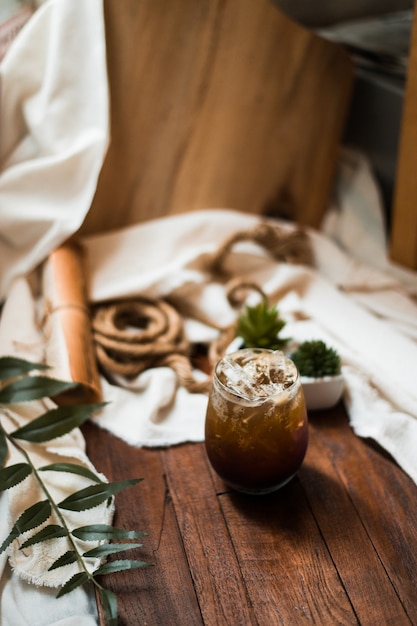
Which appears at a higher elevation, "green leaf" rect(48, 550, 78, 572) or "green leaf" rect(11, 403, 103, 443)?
"green leaf" rect(11, 403, 103, 443)

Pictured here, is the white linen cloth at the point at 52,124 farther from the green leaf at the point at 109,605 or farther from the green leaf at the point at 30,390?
the green leaf at the point at 109,605

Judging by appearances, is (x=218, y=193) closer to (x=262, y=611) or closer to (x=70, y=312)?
(x=70, y=312)

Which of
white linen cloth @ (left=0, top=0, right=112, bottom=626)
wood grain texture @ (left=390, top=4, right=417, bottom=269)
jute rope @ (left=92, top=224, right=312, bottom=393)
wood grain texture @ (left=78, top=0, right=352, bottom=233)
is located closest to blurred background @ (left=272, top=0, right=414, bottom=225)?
wood grain texture @ (left=78, top=0, right=352, bottom=233)

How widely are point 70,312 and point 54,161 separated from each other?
1.18 feet

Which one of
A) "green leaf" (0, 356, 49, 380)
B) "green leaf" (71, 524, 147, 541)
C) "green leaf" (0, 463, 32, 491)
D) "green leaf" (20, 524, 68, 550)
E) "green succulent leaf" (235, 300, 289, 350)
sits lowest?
"green leaf" (20, 524, 68, 550)

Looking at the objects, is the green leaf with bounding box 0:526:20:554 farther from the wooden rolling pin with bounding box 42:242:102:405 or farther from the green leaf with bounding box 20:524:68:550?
the wooden rolling pin with bounding box 42:242:102:405

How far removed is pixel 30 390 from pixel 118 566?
28 centimetres

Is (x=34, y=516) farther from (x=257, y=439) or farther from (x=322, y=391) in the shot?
(x=322, y=391)

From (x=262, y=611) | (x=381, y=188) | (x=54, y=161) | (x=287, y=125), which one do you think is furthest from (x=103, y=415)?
(x=381, y=188)

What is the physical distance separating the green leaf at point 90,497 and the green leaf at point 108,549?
61 millimetres

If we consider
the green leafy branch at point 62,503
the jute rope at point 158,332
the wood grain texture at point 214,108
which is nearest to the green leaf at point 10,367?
the green leafy branch at point 62,503

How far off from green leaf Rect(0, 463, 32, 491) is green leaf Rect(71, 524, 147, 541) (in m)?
0.11

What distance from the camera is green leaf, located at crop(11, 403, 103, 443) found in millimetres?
971

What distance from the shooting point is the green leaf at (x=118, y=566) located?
949 millimetres
